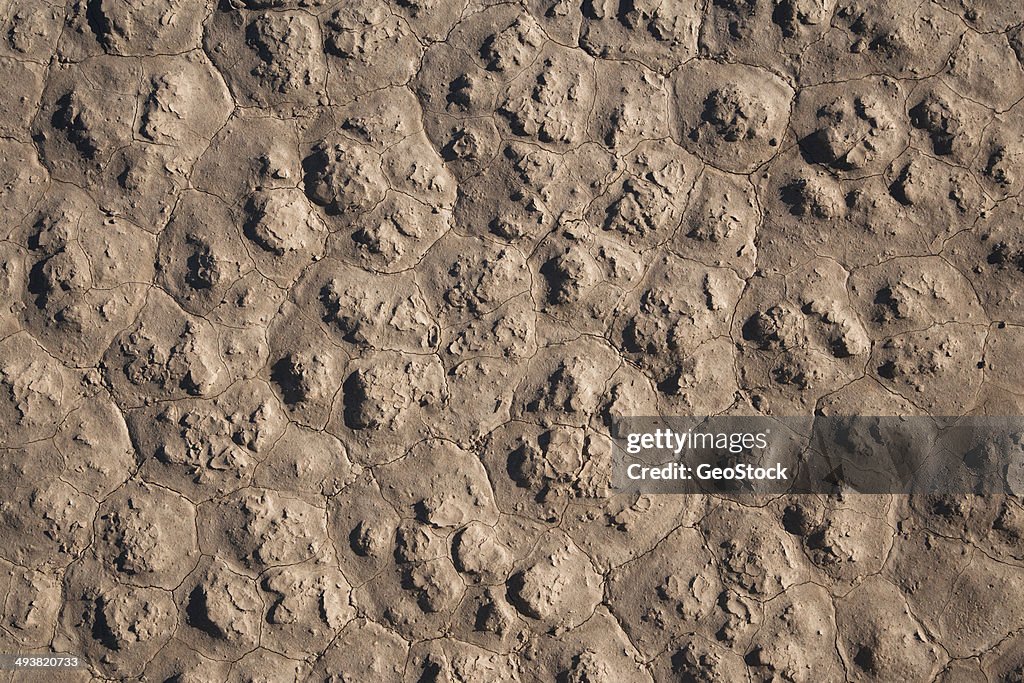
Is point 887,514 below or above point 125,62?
below

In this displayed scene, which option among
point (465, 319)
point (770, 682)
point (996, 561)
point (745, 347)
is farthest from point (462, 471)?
point (996, 561)

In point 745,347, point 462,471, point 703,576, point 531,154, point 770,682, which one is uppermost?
point 531,154

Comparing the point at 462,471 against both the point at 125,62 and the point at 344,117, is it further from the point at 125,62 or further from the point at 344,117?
the point at 125,62

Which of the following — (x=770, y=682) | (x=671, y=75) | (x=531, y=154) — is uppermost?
(x=671, y=75)

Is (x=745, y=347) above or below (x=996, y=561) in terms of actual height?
above

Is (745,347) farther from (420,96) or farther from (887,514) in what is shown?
(420,96)

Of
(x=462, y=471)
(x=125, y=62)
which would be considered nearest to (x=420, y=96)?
(x=125, y=62)
